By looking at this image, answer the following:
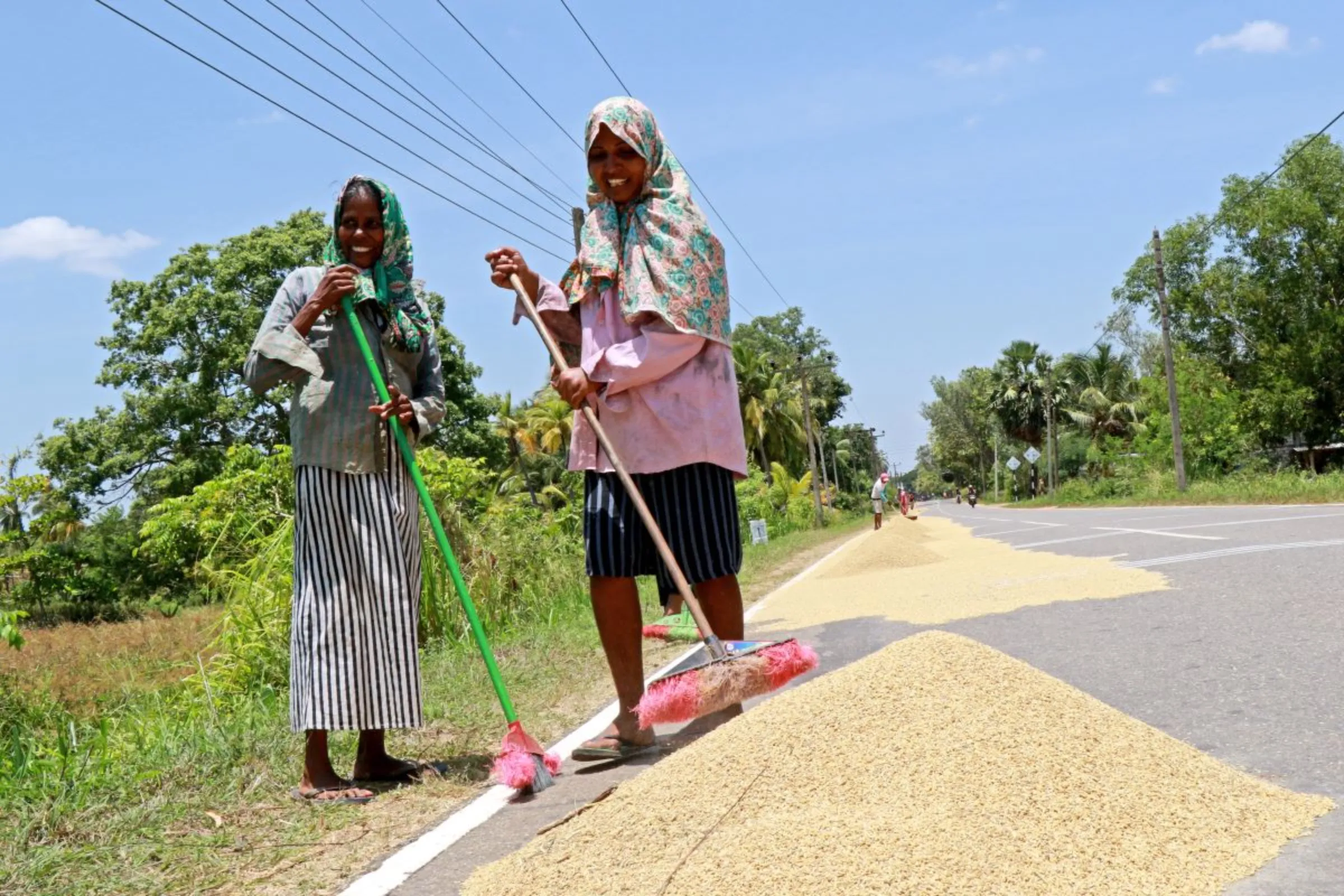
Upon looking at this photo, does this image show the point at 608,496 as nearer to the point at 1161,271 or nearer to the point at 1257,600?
the point at 1257,600

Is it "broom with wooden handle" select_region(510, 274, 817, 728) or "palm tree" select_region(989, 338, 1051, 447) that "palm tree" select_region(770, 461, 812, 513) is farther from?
"broom with wooden handle" select_region(510, 274, 817, 728)

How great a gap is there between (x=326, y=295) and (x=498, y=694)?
133cm

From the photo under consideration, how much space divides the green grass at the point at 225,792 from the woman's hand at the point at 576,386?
4.01 feet

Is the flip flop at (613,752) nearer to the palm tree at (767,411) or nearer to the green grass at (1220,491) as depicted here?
the green grass at (1220,491)

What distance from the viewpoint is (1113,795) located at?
7.42ft

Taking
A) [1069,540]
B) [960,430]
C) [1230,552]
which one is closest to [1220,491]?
[1069,540]

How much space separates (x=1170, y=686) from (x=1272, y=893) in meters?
1.90

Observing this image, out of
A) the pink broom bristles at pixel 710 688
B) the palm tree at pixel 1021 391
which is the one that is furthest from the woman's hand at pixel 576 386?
the palm tree at pixel 1021 391

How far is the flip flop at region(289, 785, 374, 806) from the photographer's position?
318cm

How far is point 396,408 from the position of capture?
345 cm

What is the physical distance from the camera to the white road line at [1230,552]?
24.8 ft

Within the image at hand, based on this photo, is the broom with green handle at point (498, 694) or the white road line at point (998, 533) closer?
the broom with green handle at point (498, 694)

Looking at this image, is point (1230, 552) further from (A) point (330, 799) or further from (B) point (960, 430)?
(B) point (960, 430)

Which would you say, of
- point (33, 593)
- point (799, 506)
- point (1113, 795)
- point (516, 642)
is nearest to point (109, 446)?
point (33, 593)
